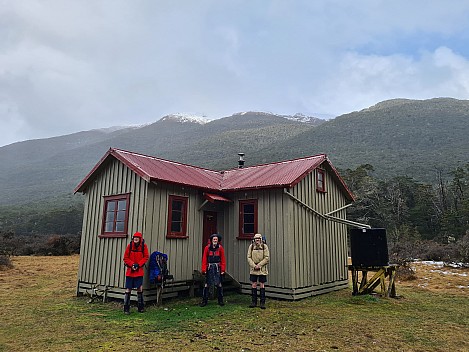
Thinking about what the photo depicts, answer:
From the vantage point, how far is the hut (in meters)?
10.3

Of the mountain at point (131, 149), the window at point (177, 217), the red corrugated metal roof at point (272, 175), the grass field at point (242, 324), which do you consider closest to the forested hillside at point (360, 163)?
the mountain at point (131, 149)

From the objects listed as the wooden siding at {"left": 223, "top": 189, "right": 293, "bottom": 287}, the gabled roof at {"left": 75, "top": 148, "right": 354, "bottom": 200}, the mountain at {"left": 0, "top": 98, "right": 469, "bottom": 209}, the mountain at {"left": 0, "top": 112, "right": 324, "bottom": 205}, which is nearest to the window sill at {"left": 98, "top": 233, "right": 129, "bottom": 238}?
the gabled roof at {"left": 75, "top": 148, "right": 354, "bottom": 200}

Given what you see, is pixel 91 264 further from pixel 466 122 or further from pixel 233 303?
pixel 466 122

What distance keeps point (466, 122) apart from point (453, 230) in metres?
40.2

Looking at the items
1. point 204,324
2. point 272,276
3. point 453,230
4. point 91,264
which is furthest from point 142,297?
point 453,230

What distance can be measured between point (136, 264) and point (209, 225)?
3.38m

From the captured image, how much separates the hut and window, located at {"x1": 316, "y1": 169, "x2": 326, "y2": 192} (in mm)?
36

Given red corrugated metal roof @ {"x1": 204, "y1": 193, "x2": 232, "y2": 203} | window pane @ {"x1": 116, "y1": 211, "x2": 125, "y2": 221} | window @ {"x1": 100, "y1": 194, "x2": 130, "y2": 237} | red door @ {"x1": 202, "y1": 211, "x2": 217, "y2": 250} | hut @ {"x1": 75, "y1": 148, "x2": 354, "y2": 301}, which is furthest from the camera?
red door @ {"x1": 202, "y1": 211, "x2": 217, "y2": 250}

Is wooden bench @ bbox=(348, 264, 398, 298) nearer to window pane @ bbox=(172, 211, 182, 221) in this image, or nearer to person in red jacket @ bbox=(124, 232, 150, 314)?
window pane @ bbox=(172, 211, 182, 221)

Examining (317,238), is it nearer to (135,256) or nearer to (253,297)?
(253,297)

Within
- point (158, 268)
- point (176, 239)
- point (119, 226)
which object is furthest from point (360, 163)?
point (158, 268)

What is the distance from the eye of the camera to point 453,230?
26.6 metres

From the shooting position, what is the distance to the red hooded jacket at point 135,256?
8969 millimetres

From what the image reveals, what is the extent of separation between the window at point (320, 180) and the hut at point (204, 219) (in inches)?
1.4
